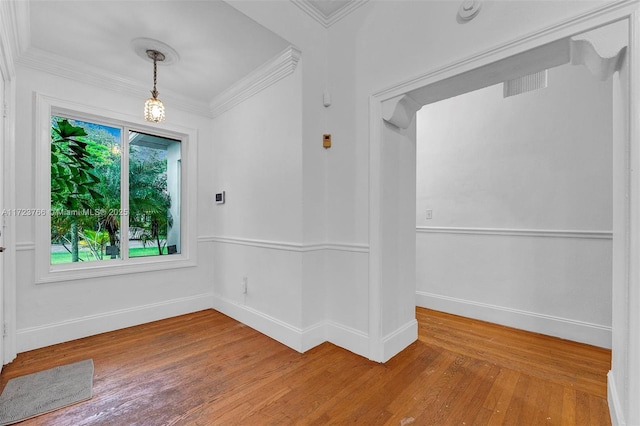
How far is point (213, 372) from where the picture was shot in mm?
2123

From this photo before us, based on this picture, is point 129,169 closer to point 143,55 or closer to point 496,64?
point 143,55

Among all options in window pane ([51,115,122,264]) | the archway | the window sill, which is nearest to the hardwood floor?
the archway

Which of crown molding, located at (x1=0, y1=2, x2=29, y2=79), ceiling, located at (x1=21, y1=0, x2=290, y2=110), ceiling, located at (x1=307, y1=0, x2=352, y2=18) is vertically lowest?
crown molding, located at (x1=0, y1=2, x2=29, y2=79)

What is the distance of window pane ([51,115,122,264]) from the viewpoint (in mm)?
2777

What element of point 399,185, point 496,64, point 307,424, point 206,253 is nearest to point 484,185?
point 399,185

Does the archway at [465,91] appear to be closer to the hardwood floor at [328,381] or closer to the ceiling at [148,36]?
the hardwood floor at [328,381]

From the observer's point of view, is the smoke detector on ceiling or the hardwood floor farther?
the smoke detector on ceiling

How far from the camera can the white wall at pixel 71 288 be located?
2482 mm

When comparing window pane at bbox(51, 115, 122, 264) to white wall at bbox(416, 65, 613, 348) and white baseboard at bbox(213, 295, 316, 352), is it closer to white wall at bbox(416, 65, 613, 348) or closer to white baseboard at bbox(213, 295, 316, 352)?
white baseboard at bbox(213, 295, 316, 352)

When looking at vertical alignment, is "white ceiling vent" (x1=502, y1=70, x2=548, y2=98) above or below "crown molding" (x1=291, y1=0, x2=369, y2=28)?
below

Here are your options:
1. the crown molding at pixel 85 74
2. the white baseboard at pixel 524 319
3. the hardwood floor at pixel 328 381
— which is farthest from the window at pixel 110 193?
the white baseboard at pixel 524 319

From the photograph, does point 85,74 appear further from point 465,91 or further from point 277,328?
point 465,91

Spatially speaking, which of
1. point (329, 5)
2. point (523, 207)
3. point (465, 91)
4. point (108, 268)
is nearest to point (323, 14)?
point (329, 5)

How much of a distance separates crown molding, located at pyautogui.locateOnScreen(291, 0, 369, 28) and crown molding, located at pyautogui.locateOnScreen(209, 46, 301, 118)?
1.12 ft
